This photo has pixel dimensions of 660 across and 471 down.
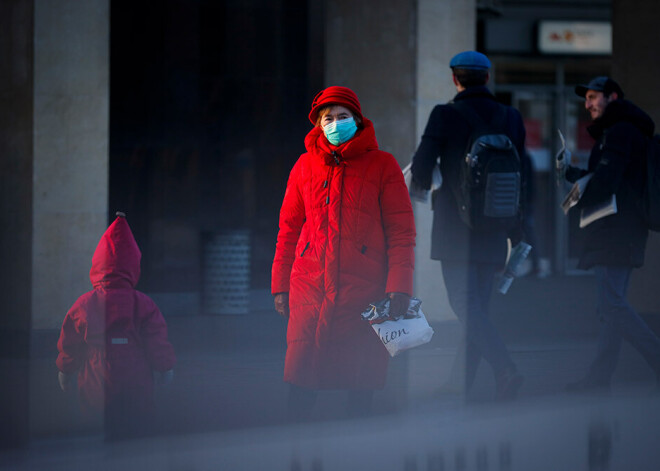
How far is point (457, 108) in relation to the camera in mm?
5980

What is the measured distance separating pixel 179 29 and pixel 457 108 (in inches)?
225

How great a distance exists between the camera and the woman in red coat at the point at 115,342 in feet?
15.2

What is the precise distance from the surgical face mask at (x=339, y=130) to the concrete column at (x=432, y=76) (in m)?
4.62

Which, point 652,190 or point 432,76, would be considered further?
point 432,76

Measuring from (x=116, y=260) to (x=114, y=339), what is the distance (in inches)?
14.0

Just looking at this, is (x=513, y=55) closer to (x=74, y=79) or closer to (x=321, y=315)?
(x=74, y=79)

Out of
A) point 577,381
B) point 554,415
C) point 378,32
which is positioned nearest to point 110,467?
point 554,415

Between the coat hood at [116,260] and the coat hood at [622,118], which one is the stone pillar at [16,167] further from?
the coat hood at [622,118]

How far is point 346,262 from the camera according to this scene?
4.77 m

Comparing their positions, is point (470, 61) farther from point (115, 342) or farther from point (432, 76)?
point (432, 76)

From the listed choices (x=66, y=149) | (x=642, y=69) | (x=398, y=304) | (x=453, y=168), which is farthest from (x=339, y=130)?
(x=642, y=69)

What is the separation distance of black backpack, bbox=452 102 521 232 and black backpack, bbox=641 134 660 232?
94 centimetres

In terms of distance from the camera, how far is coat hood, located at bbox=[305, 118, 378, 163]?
4832mm

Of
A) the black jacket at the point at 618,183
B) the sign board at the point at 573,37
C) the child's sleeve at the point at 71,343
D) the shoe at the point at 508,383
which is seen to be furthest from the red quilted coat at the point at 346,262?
the sign board at the point at 573,37
